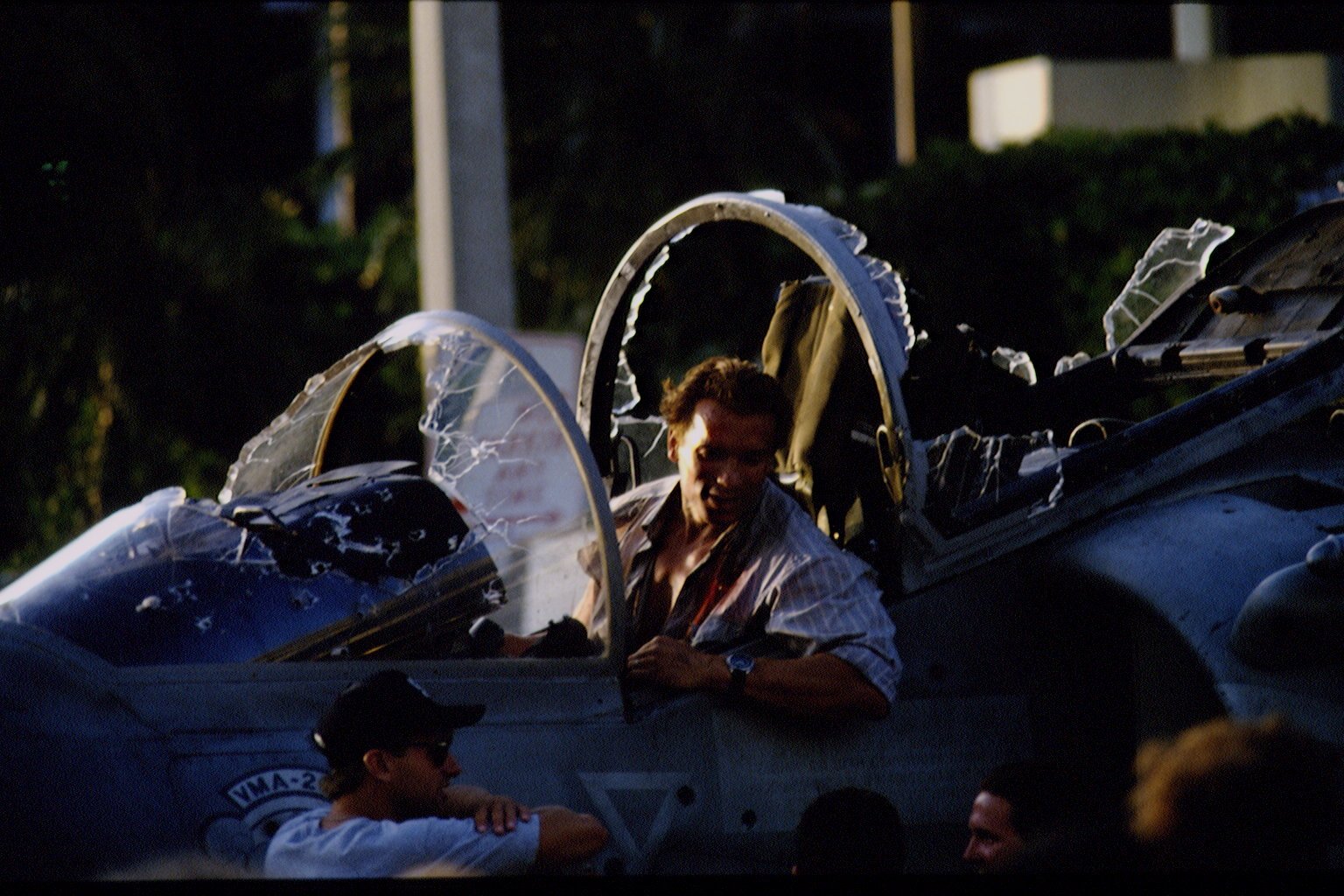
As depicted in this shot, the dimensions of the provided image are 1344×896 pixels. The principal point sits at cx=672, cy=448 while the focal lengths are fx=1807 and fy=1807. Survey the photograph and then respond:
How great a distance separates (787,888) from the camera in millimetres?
2615

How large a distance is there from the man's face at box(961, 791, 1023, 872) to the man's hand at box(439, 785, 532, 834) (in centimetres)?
83

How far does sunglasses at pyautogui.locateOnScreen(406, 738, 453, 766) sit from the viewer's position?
3.15 metres

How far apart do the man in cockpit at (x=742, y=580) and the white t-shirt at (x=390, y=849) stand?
531 millimetres

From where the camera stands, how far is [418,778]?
315 cm

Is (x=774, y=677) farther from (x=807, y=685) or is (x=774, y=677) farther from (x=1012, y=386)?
(x=1012, y=386)

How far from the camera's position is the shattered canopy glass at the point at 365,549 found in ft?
11.3

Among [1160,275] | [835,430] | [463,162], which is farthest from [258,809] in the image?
[463,162]

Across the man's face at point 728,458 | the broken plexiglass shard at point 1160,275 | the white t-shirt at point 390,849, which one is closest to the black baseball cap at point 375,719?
the white t-shirt at point 390,849

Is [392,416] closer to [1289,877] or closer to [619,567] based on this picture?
[619,567]

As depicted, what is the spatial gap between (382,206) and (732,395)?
11.7 metres

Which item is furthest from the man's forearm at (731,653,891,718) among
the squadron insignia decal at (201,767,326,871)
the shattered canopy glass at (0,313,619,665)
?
the squadron insignia decal at (201,767,326,871)

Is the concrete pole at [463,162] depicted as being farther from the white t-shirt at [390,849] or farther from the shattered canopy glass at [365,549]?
the white t-shirt at [390,849]

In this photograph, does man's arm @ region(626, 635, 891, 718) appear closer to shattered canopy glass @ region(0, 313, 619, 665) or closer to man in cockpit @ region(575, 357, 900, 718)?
man in cockpit @ region(575, 357, 900, 718)

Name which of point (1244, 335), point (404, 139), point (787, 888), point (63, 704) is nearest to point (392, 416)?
point (404, 139)
